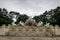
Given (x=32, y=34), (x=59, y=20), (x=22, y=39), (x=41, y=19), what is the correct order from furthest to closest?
(x=41, y=19), (x=59, y=20), (x=32, y=34), (x=22, y=39)

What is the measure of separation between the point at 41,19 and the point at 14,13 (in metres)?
6.35

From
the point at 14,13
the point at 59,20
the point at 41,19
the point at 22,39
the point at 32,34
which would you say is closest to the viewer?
the point at 22,39

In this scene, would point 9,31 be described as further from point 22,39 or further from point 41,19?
point 41,19

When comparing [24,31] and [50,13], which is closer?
[24,31]

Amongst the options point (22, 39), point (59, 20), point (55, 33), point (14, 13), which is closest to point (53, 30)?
point (55, 33)

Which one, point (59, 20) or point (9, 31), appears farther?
point (59, 20)

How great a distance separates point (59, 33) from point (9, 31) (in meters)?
3.67

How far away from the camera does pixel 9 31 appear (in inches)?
558

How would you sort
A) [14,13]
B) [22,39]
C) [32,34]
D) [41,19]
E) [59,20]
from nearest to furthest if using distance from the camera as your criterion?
[22,39]
[32,34]
[59,20]
[41,19]
[14,13]

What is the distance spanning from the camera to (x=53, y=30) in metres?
14.2

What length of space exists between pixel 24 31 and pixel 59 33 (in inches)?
101

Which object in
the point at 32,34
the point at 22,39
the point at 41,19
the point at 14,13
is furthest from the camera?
the point at 14,13

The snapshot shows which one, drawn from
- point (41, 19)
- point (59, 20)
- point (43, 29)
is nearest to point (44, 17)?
point (41, 19)

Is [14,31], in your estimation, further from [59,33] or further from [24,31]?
[59,33]
